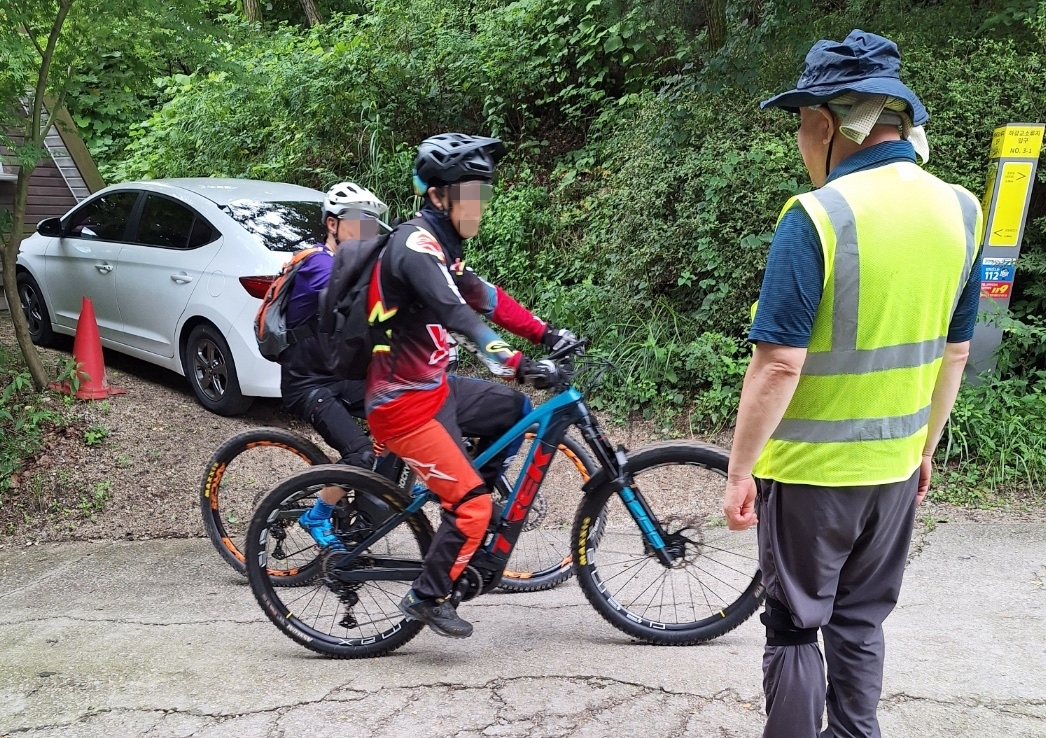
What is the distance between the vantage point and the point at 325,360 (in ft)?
13.5

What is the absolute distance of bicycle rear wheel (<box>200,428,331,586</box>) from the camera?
428 cm

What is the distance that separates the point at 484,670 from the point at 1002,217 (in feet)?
14.5

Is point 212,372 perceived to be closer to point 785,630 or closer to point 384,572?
point 384,572

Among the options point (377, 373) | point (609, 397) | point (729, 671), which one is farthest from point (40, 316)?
point (729, 671)

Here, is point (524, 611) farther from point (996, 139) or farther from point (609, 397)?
point (996, 139)

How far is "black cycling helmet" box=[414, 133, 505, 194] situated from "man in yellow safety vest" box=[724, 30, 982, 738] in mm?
1238

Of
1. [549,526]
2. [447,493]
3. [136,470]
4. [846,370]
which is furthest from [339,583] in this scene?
[136,470]

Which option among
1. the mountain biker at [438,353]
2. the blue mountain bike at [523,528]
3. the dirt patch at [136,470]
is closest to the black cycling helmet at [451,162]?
the mountain biker at [438,353]

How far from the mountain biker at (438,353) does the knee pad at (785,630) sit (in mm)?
1279

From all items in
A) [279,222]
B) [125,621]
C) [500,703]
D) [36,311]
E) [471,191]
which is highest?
[471,191]

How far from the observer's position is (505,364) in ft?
10.5

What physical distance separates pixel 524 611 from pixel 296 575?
1082 mm

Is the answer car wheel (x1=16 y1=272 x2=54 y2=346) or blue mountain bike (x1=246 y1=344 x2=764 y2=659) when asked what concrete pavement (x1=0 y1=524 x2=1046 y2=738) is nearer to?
blue mountain bike (x1=246 y1=344 x2=764 y2=659)

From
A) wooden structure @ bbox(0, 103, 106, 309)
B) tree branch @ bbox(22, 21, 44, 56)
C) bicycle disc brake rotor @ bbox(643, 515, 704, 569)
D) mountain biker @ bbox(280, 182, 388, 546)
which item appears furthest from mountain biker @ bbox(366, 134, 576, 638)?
wooden structure @ bbox(0, 103, 106, 309)
